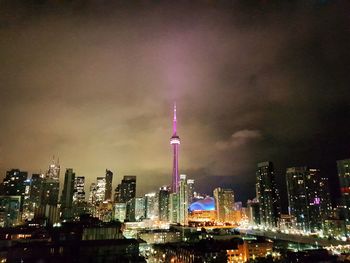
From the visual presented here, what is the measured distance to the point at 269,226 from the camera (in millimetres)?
116250

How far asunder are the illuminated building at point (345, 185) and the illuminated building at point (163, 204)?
292 ft

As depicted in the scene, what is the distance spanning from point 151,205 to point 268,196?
238ft

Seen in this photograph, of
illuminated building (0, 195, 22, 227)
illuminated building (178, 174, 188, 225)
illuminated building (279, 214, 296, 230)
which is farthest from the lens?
illuminated building (178, 174, 188, 225)

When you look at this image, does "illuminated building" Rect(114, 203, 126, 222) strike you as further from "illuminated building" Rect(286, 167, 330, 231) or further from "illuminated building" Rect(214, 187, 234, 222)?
"illuminated building" Rect(286, 167, 330, 231)

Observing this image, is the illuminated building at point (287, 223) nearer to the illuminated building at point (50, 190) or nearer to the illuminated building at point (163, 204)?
the illuminated building at point (163, 204)

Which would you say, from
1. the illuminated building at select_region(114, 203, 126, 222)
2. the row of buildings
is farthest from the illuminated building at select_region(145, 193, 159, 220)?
the row of buildings

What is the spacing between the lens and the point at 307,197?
96.9 m

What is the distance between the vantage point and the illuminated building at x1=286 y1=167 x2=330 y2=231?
308 feet

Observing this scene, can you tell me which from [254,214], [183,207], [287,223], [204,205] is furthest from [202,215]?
[287,223]

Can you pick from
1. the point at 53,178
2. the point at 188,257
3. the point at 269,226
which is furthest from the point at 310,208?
the point at 53,178

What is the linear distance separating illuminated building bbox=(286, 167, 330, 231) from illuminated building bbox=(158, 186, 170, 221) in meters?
69.2

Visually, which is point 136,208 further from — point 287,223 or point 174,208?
point 287,223

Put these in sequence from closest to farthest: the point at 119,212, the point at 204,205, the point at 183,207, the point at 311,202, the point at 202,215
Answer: the point at 311,202 → the point at 119,212 → the point at 183,207 → the point at 202,215 → the point at 204,205

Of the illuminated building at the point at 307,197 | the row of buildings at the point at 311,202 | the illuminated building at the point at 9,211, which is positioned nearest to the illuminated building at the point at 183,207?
the row of buildings at the point at 311,202
